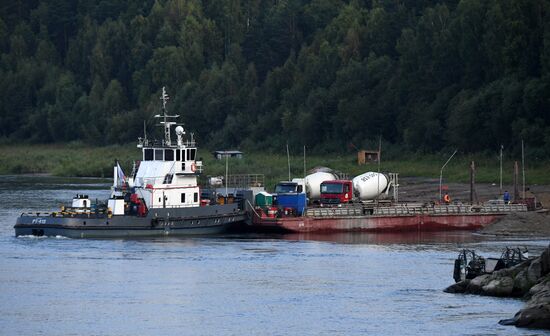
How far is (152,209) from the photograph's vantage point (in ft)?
255

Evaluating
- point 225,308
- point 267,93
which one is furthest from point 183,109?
point 225,308

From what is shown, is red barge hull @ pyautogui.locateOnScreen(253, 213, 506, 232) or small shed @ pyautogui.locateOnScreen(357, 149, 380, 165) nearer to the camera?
red barge hull @ pyautogui.locateOnScreen(253, 213, 506, 232)

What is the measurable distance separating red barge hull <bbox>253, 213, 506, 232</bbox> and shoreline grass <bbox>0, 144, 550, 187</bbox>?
17.3 metres

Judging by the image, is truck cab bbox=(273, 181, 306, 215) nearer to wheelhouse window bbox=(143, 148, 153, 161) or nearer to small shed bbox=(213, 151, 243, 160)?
wheelhouse window bbox=(143, 148, 153, 161)

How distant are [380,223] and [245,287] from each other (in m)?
24.5

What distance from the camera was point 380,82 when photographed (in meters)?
137

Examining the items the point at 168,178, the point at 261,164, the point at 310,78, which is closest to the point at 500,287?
the point at 168,178

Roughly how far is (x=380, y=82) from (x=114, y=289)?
7991 centimetres

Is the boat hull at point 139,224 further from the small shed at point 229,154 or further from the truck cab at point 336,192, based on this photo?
the small shed at point 229,154

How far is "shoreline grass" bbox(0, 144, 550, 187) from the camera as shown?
10857 cm

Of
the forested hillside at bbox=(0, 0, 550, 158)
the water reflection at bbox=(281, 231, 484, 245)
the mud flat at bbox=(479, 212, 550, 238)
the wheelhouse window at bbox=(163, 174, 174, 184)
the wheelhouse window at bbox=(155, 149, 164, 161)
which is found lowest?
the water reflection at bbox=(281, 231, 484, 245)

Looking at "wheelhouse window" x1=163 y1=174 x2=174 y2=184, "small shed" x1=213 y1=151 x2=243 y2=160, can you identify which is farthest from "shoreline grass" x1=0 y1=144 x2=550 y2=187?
"wheelhouse window" x1=163 y1=174 x2=174 y2=184

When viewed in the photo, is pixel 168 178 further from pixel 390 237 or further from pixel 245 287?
pixel 245 287

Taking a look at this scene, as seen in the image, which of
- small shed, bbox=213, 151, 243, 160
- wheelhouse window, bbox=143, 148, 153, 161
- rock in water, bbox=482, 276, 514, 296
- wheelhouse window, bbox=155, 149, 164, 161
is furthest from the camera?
small shed, bbox=213, 151, 243, 160
